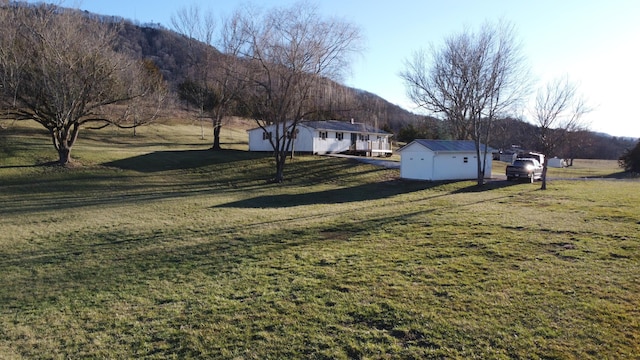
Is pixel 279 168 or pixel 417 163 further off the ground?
pixel 417 163

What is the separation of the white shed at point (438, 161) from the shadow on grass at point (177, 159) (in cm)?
1320

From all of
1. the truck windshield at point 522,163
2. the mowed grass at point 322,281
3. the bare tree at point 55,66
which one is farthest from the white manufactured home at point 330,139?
the mowed grass at point 322,281

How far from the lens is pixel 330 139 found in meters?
40.7

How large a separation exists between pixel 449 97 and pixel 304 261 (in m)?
30.7

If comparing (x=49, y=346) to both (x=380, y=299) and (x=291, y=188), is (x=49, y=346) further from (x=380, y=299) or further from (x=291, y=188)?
(x=291, y=188)

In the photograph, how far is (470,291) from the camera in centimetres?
630

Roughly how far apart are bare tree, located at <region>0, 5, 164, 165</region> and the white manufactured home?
14.6 metres

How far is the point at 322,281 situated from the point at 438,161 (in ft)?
74.2

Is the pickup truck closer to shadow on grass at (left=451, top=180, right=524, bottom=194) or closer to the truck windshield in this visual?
the truck windshield

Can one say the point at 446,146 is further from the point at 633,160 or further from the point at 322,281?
the point at 633,160

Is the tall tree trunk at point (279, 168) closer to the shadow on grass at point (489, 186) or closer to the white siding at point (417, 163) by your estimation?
the white siding at point (417, 163)

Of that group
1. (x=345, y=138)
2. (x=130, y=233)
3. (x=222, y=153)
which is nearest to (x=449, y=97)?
(x=345, y=138)

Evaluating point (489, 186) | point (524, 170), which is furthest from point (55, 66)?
point (524, 170)

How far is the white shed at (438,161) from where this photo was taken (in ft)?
91.0
